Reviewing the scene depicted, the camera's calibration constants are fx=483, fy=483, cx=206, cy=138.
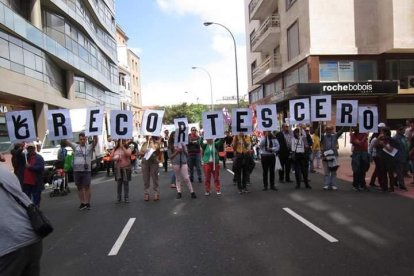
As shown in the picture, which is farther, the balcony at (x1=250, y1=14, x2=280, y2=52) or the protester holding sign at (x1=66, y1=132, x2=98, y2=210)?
the balcony at (x1=250, y1=14, x2=280, y2=52)

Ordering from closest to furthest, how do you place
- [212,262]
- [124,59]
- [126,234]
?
[212,262], [126,234], [124,59]

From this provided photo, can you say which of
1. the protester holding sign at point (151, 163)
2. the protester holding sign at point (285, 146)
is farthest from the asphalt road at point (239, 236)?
the protester holding sign at point (285, 146)

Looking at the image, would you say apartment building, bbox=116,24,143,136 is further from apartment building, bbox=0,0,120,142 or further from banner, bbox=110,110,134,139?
banner, bbox=110,110,134,139

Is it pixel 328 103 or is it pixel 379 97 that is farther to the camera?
pixel 379 97

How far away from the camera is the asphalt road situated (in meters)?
5.88

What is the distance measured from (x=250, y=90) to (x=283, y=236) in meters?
44.3

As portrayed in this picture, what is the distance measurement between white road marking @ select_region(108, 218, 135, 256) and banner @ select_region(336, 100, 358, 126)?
652 cm

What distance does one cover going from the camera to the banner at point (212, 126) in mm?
12344

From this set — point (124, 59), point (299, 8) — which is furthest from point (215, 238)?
point (124, 59)

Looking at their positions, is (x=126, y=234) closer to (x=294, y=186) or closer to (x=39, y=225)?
(x=39, y=225)

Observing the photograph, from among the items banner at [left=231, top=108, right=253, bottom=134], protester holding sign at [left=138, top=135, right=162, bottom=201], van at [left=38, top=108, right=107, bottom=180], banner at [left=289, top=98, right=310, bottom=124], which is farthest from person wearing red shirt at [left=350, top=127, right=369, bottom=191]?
van at [left=38, top=108, right=107, bottom=180]

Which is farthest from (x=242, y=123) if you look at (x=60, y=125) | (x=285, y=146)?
(x=60, y=125)

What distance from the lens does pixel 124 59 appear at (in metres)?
76.4

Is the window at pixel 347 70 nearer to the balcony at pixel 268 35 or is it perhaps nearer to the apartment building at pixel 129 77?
the balcony at pixel 268 35
